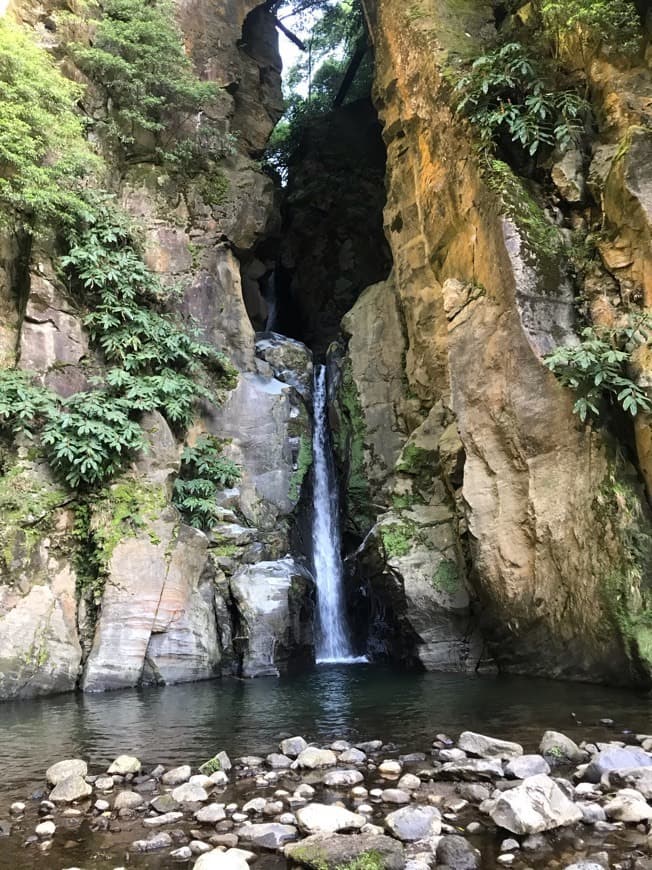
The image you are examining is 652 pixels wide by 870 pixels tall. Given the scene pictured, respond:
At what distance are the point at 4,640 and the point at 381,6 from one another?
1716 cm

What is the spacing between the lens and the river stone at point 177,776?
18.7 ft

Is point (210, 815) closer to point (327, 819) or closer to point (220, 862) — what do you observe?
point (327, 819)

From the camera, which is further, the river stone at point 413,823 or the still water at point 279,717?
the still water at point 279,717

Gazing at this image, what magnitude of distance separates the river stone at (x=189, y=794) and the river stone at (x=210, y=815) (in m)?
0.33

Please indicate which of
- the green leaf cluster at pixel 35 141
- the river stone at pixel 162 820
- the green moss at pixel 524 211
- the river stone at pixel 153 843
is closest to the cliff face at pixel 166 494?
the green leaf cluster at pixel 35 141

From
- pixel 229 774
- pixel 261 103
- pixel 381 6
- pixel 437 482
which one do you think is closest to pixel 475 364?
pixel 437 482

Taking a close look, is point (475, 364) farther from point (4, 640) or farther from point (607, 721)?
point (4, 640)

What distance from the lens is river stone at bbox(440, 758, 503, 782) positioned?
5.38 m

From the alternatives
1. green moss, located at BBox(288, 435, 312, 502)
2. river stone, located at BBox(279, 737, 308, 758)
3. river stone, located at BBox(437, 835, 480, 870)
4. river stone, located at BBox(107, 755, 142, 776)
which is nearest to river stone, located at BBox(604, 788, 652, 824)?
river stone, located at BBox(437, 835, 480, 870)

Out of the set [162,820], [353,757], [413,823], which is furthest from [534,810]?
[162,820]

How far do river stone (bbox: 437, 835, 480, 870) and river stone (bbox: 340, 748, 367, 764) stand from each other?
84.3 inches

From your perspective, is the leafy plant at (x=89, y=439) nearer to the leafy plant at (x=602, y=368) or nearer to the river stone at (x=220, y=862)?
the leafy plant at (x=602, y=368)

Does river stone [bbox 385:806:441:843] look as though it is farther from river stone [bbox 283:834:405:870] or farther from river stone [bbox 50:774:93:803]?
river stone [bbox 50:774:93:803]

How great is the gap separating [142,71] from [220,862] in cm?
1890
